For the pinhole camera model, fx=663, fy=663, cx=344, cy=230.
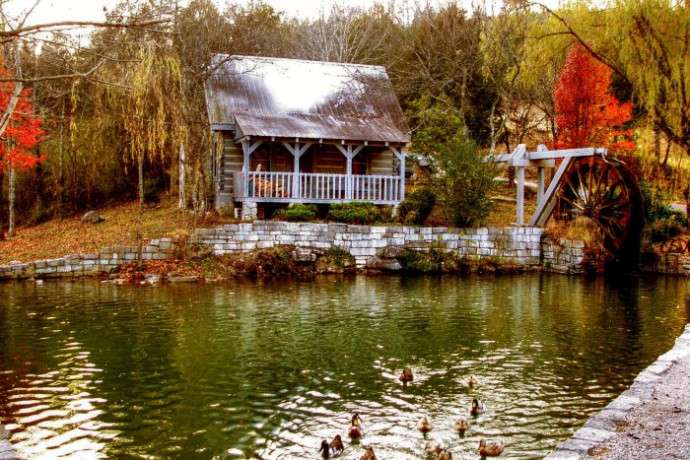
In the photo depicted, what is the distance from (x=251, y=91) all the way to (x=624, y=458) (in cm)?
2193

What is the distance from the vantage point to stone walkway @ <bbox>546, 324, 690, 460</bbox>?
541 cm

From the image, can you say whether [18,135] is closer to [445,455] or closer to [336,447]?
[336,447]

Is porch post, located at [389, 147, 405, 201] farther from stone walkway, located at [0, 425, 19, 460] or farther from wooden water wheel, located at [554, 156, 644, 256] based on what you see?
stone walkway, located at [0, 425, 19, 460]

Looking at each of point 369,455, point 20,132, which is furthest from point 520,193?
point 369,455

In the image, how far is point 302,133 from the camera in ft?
75.0

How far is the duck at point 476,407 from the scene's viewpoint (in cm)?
732

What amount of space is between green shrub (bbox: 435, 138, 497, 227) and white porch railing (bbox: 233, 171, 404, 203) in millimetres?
2504

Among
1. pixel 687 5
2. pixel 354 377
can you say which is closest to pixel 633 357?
pixel 354 377

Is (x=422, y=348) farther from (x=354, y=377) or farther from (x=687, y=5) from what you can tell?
(x=687, y=5)

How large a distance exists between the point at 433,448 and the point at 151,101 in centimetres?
1677

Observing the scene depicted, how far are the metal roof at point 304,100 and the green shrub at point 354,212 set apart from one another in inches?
94.8

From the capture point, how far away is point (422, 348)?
414 inches

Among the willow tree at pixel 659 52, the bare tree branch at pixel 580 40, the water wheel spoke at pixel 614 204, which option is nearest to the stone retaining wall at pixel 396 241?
the water wheel spoke at pixel 614 204

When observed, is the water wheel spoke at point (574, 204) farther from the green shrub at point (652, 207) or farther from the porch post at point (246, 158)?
the porch post at point (246, 158)
